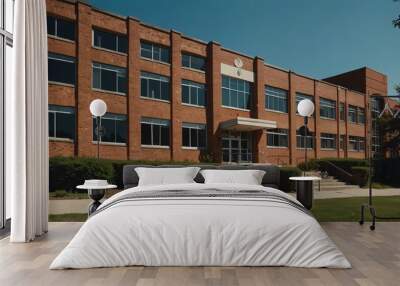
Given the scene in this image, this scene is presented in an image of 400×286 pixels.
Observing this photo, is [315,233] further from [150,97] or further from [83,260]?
[150,97]

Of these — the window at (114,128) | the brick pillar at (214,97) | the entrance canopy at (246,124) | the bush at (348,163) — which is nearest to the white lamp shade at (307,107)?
the entrance canopy at (246,124)

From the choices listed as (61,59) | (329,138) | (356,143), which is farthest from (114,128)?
(356,143)

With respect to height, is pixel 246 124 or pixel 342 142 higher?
pixel 246 124

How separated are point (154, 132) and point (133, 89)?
2116 mm

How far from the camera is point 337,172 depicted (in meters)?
18.4

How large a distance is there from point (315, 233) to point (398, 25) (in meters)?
8.61

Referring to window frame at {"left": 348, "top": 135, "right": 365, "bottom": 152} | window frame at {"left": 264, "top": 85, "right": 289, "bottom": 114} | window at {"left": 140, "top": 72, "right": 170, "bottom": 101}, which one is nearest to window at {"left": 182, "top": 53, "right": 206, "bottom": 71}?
window at {"left": 140, "top": 72, "right": 170, "bottom": 101}

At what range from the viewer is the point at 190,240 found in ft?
11.6

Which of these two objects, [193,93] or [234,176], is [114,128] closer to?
[193,93]

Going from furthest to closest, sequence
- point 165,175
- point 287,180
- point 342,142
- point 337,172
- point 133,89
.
→ point 342,142 → point 337,172 → point 133,89 → point 287,180 → point 165,175

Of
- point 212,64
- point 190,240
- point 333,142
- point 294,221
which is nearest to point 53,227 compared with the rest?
point 190,240

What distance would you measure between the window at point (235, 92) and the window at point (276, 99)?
4.07 ft

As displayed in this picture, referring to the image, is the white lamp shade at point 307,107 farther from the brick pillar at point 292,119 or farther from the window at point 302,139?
the window at point 302,139

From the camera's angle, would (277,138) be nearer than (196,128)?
No
